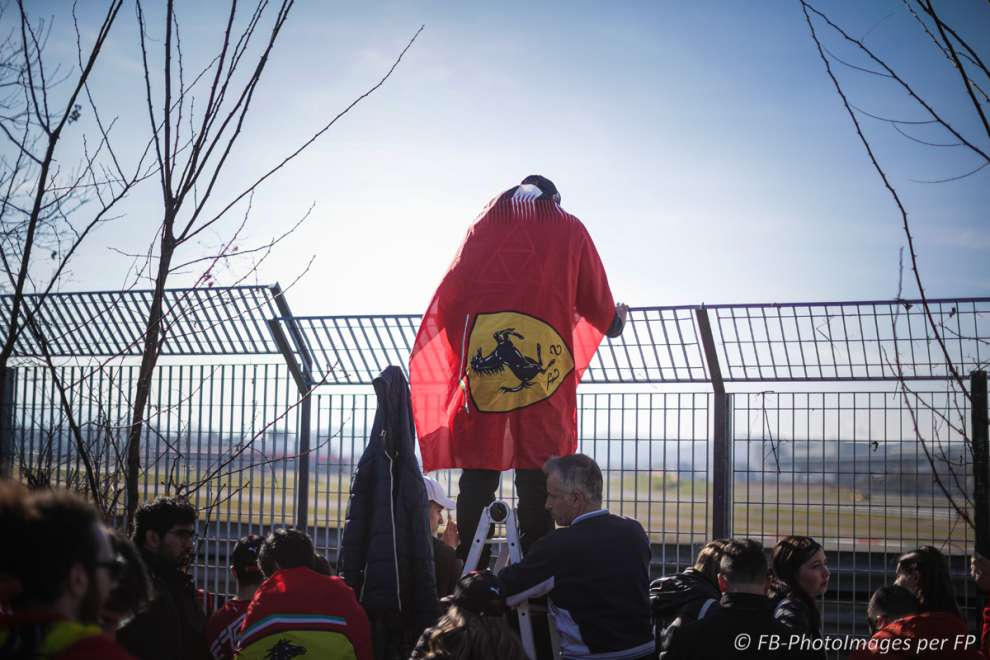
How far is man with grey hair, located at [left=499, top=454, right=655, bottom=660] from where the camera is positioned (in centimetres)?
427

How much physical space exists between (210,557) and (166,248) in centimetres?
534

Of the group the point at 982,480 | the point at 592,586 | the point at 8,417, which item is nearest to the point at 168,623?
the point at 592,586

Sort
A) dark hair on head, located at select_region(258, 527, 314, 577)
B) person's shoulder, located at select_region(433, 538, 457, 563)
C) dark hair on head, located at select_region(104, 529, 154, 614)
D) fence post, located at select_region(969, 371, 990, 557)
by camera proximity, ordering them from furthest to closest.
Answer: fence post, located at select_region(969, 371, 990, 557) < person's shoulder, located at select_region(433, 538, 457, 563) < dark hair on head, located at select_region(258, 527, 314, 577) < dark hair on head, located at select_region(104, 529, 154, 614)

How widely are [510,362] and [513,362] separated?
0.05 feet

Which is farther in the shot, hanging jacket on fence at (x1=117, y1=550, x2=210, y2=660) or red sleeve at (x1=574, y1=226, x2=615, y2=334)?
red sleeve at (x1=574, y1=226, x2=615, y2=334)

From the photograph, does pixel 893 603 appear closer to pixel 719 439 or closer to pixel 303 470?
pixel 719 439

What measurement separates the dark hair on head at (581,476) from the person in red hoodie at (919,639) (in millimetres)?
1347

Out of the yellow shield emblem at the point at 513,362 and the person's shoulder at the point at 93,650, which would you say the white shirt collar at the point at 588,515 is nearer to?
the yellow shield emblem at the point at 513,362

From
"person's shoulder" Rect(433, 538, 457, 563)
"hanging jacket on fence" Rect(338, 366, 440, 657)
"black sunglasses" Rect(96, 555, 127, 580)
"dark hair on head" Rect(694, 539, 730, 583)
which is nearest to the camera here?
"black sunglasses" Rect(96, 555, 127, 580)

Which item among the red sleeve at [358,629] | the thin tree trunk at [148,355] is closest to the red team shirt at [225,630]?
the red sleeve at [358,629]

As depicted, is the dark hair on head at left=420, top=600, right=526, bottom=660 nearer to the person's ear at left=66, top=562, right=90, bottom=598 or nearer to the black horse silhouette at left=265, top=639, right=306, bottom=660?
the black horse silhouette at left=265, top=639, right=306, bottom=660

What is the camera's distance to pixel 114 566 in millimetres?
2250

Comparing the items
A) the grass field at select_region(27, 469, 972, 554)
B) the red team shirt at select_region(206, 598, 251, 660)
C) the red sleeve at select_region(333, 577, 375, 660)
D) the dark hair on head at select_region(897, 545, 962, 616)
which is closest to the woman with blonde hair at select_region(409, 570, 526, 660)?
the red sleeve at select_region(333, 577, 375, 660)

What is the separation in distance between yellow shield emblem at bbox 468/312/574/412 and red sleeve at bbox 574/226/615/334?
372 mm
